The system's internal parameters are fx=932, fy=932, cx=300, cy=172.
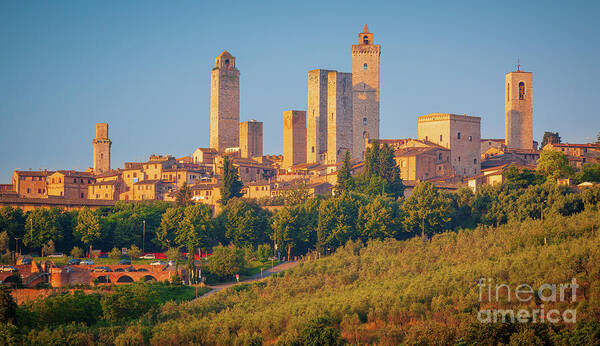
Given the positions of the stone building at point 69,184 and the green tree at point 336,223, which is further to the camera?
the stone building at point 69,184

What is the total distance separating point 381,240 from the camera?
5278 cm

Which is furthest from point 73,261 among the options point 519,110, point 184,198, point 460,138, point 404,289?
point 519,110

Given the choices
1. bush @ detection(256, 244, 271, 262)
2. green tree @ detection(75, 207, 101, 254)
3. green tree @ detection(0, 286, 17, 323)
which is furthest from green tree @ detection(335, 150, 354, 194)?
green tree @ detection(0, 286, 17, 323)

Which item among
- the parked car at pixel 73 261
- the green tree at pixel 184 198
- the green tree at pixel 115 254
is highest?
the green tree at pixel 184 198

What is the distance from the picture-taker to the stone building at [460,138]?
67938 millimetres

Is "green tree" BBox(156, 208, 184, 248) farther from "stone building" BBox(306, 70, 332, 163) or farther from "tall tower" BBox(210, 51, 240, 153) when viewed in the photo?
"tall tower" BBox(210, 51, 240, 153)

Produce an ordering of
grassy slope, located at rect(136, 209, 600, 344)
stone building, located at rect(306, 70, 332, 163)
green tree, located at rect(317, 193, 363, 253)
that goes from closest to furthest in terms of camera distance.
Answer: grassy slope, located at rect(136, 209, 600, 344) → green tree, located at rect(317, 193, 363, 253) → stone building, located at rect(306, 70, 332, 163)

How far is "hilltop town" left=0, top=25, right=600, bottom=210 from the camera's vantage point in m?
65.8

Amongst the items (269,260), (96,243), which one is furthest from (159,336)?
(96,243)

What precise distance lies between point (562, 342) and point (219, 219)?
31.0m

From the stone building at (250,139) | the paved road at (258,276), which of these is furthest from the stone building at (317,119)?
the paved road at (258,276)

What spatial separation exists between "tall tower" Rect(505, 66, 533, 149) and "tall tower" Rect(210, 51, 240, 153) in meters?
25.7

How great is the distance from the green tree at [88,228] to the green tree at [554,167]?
27188 millimetres

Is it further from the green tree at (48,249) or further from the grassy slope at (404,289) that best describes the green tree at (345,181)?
the green tree at (48,249)
